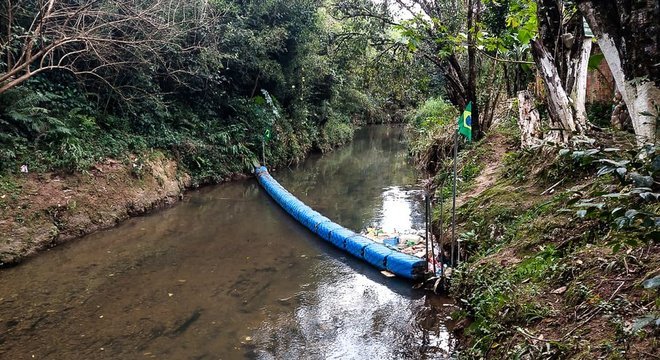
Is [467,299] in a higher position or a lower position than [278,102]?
lower

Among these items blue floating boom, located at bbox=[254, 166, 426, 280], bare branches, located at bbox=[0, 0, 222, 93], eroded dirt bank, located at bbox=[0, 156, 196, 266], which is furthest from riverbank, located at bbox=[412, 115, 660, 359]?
bare branches, located at bbox=[0, 0, 222, 93]

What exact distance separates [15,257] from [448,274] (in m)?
6.53

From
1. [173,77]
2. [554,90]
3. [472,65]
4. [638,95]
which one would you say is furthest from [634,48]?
[173,77]

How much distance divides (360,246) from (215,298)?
2.37 m

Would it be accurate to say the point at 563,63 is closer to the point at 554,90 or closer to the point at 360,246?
the point at 554,90

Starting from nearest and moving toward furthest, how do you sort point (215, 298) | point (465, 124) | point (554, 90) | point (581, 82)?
point (465, 124) < point (554, 90) < point (215, 298) < point (581, 82)

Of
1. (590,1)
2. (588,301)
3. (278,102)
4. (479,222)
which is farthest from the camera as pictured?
(278,102)

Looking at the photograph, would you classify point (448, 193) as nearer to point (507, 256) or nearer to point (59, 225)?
point (507, 256)

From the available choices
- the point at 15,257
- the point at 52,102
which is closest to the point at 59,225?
the point at 15,257

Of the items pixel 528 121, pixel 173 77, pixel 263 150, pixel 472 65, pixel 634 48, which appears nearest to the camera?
pixel 634 48

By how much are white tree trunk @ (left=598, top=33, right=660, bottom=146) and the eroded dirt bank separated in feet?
26.6

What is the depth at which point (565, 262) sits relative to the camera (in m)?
4.09

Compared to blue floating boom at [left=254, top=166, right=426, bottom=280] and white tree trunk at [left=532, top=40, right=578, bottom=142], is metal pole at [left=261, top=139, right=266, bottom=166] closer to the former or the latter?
blue floating boom at [left=254, top=166, right=426, bottom=280]

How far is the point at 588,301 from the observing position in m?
3.45
